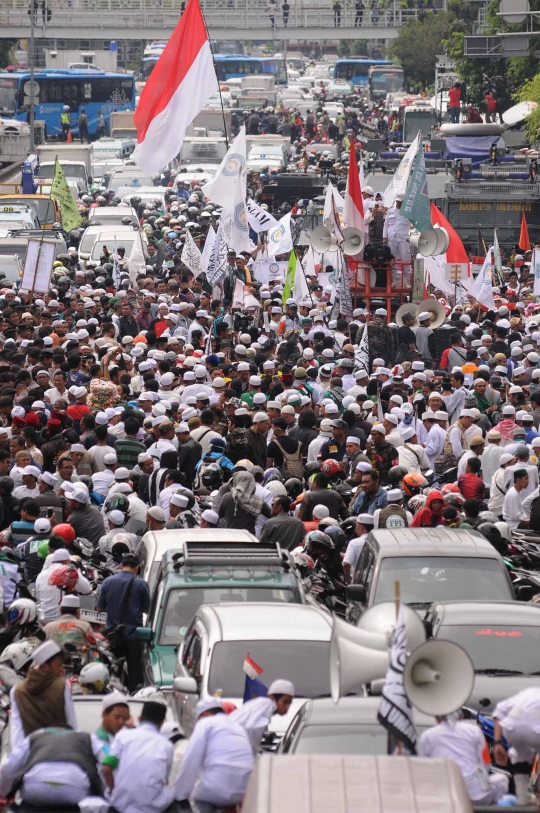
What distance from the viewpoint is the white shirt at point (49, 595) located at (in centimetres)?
1031

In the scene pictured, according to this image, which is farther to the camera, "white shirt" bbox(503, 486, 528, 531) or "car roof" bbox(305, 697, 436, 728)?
"white shirt" bbox(503, 486, 528, 531)

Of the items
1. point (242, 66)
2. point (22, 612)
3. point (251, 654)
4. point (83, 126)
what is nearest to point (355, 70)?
point (242, 66)

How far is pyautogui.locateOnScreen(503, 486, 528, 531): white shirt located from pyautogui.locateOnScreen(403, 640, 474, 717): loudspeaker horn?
5947 millimetres

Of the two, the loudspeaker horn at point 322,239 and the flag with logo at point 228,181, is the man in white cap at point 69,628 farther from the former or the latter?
the loudspeaker horn at point 322,239

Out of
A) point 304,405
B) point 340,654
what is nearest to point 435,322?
point 304,405

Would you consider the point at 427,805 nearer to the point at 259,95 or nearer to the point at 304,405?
the point at 304,405

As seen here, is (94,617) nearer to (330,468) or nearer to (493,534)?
(493,534)

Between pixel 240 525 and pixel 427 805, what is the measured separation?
711 cm

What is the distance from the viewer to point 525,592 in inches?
430

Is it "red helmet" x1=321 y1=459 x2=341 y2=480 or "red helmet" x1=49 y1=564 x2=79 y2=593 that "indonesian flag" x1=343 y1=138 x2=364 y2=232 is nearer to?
"red helmet" x1=321 y1=459 x2=341 y2=480

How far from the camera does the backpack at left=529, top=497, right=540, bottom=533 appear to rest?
12.4 m

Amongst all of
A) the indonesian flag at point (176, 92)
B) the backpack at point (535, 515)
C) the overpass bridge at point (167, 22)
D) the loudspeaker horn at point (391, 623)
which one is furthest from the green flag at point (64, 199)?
the overpass bridge at point (167, 22)

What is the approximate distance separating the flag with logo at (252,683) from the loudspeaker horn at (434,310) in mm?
11759

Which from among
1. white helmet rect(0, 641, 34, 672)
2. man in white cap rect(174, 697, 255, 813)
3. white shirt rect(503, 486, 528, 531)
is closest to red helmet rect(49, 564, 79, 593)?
white helmet rect(0, 641, 34, 672)
